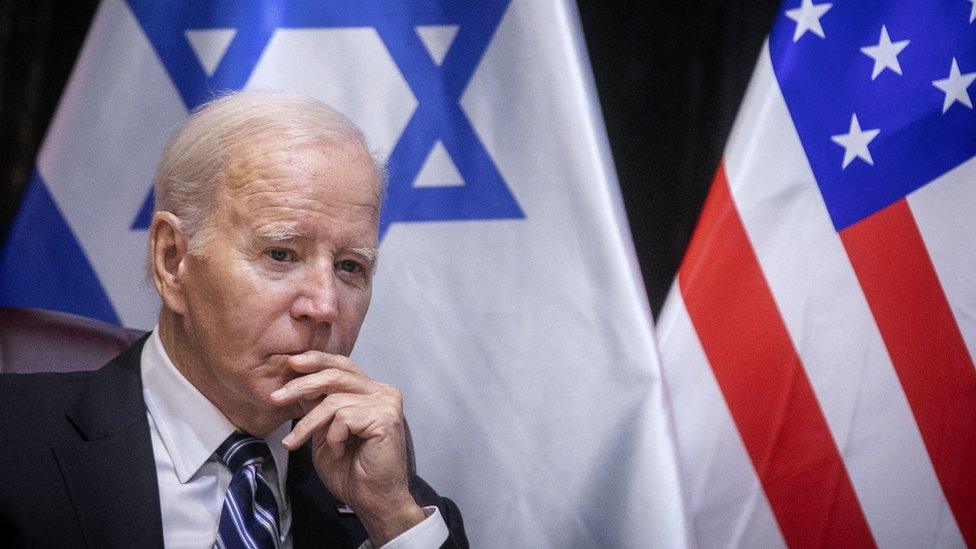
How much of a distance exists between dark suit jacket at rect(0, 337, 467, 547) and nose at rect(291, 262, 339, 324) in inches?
13.1

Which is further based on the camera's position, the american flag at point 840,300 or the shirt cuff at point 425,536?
the american flag at point 840,300

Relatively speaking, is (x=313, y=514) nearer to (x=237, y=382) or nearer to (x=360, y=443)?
(x=360, y=443)

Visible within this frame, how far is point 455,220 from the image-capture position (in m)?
2.27

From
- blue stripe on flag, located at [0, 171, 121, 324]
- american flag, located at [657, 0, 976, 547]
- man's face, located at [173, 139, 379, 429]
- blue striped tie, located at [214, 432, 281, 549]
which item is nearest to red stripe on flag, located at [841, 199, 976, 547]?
american flag, located at [657, 0, 976, 547]

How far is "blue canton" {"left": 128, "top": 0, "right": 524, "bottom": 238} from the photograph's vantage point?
7.38ft

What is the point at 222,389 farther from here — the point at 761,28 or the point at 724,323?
the point at 761,28

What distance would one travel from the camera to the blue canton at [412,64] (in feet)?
7.38

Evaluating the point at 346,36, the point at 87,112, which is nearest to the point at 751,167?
the point at 346,36

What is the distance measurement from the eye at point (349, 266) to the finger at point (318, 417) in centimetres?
22

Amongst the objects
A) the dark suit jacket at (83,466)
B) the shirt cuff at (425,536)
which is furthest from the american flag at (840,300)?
the dark suit jacket at (83,466)

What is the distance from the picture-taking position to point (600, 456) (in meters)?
2.19

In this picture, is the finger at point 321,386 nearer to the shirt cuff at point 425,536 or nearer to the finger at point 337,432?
the finger at point 337,432

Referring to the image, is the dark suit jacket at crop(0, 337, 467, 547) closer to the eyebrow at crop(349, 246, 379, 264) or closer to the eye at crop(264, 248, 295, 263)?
the eye at crop(264, 248, 295, 263)

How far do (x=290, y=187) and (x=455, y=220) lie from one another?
2.33 ft
